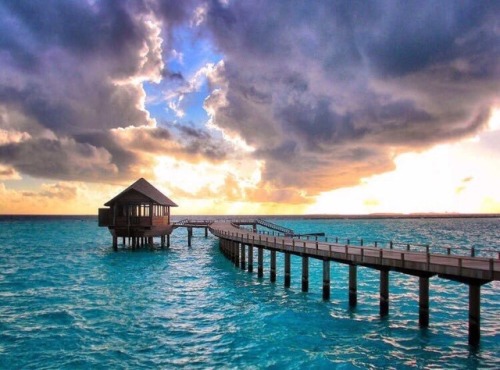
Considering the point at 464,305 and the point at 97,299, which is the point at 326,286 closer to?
the point at 464,305

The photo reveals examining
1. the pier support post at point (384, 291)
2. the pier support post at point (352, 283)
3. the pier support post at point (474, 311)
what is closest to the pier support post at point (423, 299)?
the pier support post at point (384, 291)

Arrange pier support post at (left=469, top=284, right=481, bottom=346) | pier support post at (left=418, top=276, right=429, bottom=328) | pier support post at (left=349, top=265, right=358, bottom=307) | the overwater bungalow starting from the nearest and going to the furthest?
pier support post at (left=469, top=284, right=481, bottom=346), pier support post at (left=418, top=276, right=429, bottom=328), pier support post at (left=349, top=265, right=358, bottom=307), the overwater bungalow

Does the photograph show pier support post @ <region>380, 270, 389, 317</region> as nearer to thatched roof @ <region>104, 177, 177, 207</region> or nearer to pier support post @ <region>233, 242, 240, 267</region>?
pier support post @ <region>233, 242, 240, 267</region>

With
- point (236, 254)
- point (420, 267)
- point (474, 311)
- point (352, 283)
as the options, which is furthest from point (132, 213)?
point (474, 311)

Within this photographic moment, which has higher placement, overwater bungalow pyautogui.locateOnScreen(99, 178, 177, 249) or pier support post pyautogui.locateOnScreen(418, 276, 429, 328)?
overwater bungalow pyautogui.locateOnScreen(99, 178, 177, 249)

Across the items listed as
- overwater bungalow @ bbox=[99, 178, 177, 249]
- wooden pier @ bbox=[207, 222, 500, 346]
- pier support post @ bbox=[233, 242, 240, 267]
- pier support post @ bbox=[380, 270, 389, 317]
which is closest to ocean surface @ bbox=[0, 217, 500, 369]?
pier support post @ bbox=[380, 270, 389, 317]

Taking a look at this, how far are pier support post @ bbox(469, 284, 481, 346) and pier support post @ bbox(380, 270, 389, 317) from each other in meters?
4.47

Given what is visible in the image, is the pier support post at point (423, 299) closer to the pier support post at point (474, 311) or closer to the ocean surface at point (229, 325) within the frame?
the ocean surface at point (229, 325)

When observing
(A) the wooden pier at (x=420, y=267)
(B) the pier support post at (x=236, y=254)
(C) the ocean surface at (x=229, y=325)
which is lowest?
(C) the ocean surface at (x=229, y=325)

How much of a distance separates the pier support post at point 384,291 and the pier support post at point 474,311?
4468 millimetres

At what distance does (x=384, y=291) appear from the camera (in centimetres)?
2114

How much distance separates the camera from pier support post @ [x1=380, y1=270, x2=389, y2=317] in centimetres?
2073

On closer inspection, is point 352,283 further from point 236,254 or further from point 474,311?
point 236,254

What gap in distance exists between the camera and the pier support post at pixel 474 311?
16.5 meters
